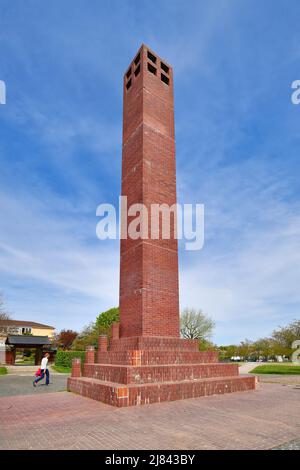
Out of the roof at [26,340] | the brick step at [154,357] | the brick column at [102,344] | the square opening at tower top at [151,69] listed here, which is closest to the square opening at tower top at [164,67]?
the square opening at tower top at [151,69]

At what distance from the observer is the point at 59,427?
543 centimetres

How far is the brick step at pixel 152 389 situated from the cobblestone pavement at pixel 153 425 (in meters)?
0.26

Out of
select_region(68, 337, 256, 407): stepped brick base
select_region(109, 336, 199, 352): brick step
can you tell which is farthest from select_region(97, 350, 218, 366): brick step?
select_region(109, 336, 199, 352): brick step

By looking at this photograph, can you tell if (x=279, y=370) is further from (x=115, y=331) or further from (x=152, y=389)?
(x=152, y=389)

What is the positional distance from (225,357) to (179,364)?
192 ft

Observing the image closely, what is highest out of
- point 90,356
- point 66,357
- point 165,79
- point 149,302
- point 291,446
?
point 165,79

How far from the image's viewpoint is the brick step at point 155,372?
325 inches

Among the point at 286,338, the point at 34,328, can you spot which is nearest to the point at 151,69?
the point at 286,338

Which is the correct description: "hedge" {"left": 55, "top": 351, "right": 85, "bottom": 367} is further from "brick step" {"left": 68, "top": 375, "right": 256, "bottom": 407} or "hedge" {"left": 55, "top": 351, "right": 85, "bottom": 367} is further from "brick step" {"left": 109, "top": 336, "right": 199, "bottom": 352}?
"brick step" {"left": 109, "top": 336, "right": 199, "bottom": 352}

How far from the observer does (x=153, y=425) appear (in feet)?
18.0

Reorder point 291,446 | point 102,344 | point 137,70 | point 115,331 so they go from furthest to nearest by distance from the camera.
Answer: point 137,70 < point 102,344 < point 115,331 < point 291,446

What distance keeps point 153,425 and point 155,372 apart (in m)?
3.23

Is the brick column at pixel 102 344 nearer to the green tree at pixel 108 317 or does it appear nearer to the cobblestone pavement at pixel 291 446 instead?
the cobblestone pavement at pixel 291 446

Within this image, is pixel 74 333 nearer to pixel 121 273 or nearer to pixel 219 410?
pixel 121 273
